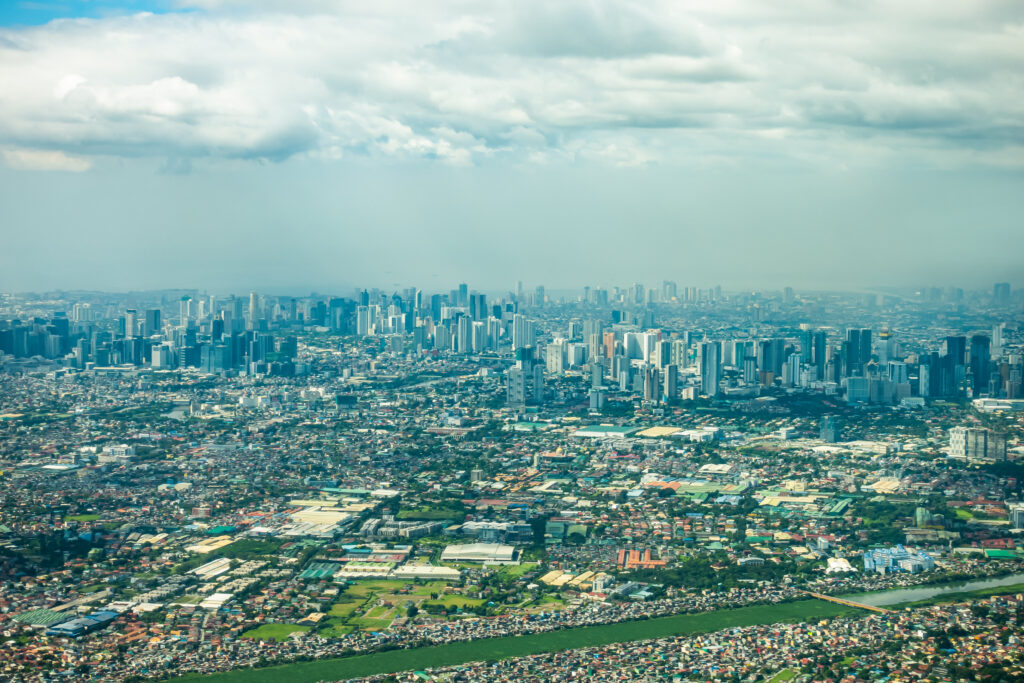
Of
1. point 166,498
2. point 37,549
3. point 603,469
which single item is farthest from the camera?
point 603,469

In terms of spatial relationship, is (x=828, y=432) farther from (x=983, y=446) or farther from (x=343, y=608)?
(x=343, y=608)

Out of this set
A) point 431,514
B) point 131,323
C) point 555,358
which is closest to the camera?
point 431,514

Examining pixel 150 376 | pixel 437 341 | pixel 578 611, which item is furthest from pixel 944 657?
pixel 437 341

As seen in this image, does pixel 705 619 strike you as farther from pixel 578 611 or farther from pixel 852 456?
pixel 852 456

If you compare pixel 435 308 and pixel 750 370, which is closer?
pixel 750 370

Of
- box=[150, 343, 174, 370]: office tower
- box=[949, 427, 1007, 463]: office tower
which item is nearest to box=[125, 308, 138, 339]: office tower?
box=[150, 343, 174, 370]: office tower

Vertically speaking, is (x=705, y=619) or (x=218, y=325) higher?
(x=218, y=325)

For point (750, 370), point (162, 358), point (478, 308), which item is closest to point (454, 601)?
point (750, 370)
